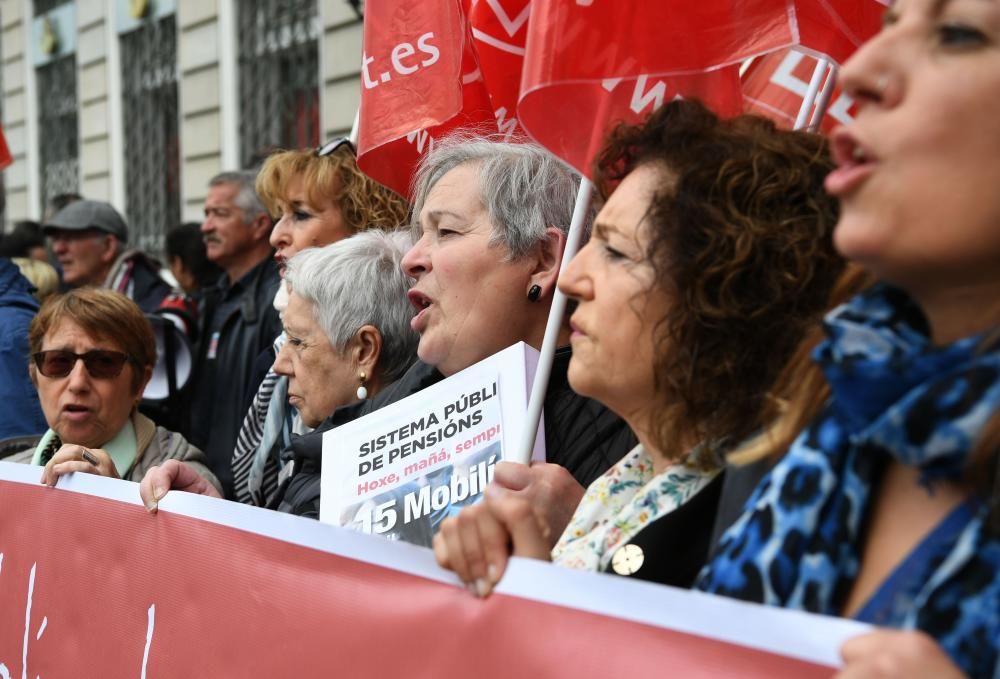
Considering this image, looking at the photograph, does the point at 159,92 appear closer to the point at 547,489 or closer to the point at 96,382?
the point at 96,382

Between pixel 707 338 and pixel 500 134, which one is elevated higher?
pixel 707 338

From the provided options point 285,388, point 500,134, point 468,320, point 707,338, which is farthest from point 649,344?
point 285,388

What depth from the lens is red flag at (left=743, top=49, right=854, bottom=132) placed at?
132 inches

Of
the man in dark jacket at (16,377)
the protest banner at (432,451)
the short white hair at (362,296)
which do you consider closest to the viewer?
the protest banner at (432,451)

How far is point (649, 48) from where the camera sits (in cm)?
251

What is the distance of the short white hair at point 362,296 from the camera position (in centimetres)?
349

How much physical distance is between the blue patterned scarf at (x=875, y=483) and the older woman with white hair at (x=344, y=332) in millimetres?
2068

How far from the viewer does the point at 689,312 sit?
6.25 ft

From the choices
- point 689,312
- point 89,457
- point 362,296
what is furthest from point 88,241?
point 689,312

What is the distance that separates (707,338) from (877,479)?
54 centimetres

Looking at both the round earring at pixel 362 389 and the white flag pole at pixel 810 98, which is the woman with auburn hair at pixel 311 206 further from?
the white flag pole at pixel 810 98

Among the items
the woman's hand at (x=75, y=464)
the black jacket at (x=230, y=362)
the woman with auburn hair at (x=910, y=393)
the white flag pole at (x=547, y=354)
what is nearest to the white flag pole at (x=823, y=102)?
the white flag pole at (x=547, y=354)

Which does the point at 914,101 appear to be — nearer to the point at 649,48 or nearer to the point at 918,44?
the point at 918,44

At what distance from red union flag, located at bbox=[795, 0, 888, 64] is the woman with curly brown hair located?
629 mm
